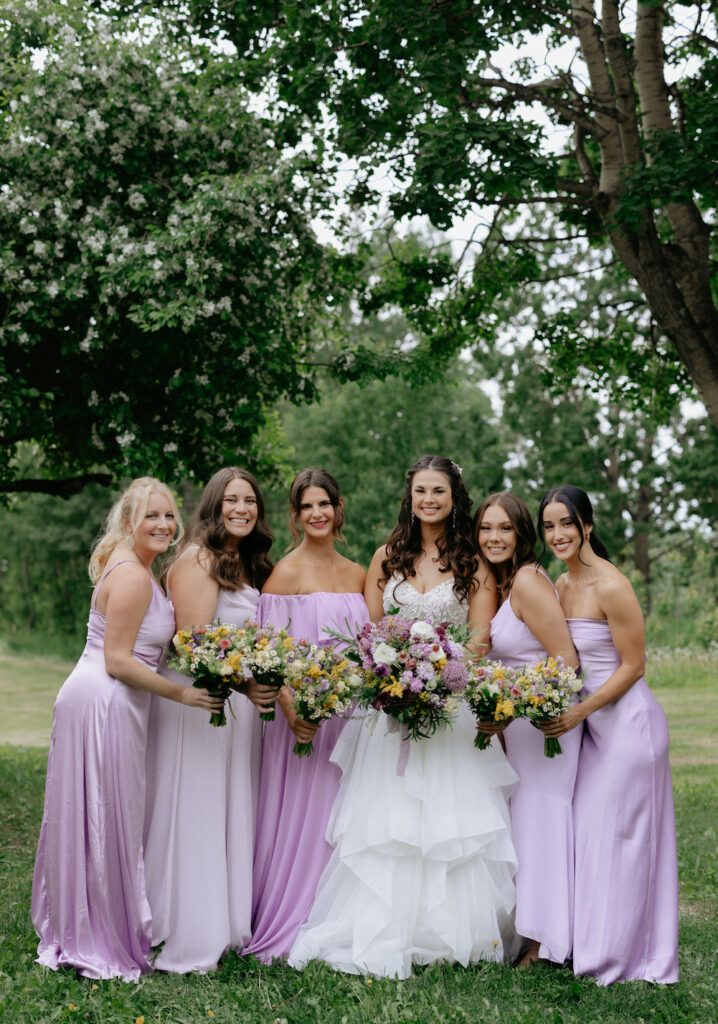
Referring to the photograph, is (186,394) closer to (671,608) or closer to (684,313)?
(684,313)

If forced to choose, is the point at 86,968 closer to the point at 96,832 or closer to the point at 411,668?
the point at 96,832

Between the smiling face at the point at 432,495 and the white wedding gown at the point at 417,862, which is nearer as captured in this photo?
the white wedding gown at the point at 417,862

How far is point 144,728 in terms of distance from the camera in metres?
5.32

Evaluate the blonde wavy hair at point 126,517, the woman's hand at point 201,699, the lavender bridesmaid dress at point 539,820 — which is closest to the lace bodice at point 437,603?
the lavender bridesmaid dress at point 539,820

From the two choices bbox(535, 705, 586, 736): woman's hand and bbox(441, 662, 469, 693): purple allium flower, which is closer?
bbox(441, 662, 469, 693): purple allium flower

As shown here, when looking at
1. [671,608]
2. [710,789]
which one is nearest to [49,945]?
[710,789]

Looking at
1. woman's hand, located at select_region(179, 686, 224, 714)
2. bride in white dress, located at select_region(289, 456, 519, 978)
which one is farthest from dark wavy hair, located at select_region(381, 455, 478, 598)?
woman's hand, located at select_region(179, 686, 224, 714)

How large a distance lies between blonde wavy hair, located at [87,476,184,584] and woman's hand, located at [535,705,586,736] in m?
2.35

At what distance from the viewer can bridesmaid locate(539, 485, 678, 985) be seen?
509 cm

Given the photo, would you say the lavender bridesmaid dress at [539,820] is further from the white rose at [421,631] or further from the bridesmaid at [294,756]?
the bridesmaid at [294,756]

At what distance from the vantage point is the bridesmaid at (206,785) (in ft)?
17.4

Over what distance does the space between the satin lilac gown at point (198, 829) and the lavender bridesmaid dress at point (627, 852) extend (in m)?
1.87

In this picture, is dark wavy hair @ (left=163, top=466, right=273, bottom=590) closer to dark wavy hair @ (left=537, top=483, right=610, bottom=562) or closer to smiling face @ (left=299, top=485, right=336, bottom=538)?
smiling face @ (left=299, top=485, right=336, bottom=538)

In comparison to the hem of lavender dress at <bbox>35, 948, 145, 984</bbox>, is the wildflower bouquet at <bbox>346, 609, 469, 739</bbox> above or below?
above
